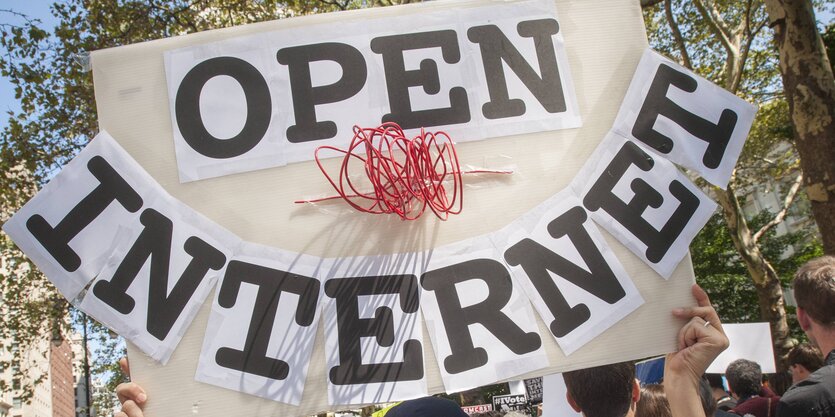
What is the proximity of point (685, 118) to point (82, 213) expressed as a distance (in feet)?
6.14

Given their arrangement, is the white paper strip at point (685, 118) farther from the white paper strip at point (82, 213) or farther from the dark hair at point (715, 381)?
the dark hair at point (715, 381)

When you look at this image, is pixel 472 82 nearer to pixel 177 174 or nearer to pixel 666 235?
pixel 666 235

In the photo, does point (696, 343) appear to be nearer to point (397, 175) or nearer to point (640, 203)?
point (640, 203)

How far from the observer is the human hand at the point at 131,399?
193cm

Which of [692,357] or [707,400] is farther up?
[692,357]

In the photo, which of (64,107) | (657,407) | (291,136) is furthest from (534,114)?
(64,107)

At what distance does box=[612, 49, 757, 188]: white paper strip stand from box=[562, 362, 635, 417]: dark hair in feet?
2.28

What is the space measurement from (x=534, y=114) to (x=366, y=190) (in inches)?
23.5

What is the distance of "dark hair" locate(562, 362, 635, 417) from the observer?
2328 millimetres

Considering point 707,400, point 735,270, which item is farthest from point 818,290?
point 735,270

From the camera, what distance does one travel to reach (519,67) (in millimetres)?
2359

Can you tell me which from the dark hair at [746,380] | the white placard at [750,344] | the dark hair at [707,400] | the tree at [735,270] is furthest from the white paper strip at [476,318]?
the tree at [735,270]

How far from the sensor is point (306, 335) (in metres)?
2.07

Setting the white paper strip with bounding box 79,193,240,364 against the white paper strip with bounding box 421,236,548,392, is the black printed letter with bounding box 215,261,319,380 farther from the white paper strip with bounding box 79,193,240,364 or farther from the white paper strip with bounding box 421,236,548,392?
the white paper strip with bounding box 421,236,548,392
